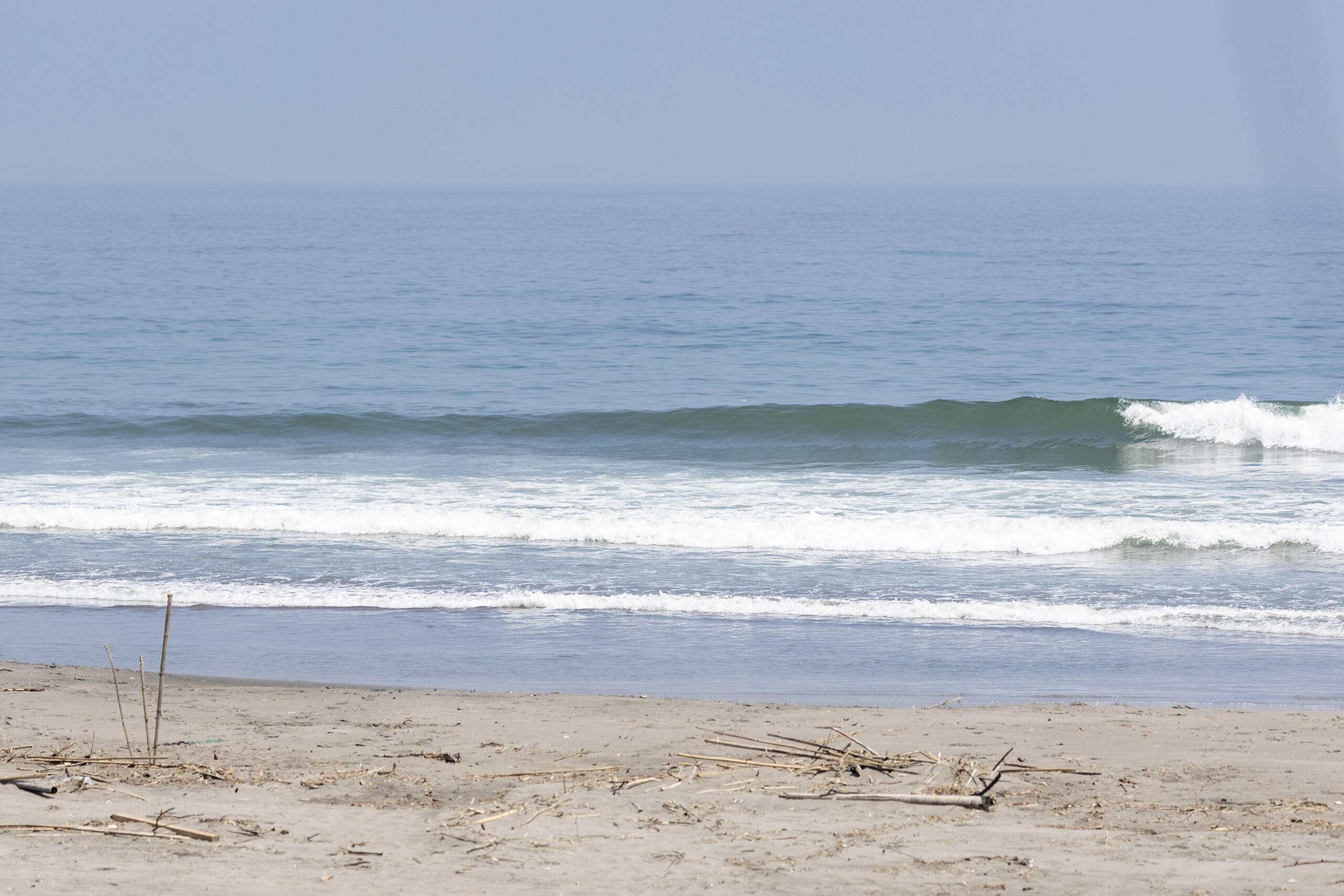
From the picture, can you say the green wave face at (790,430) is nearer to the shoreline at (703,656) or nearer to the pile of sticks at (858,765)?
the shoreline at (703,656)

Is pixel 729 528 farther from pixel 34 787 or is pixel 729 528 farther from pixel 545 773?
pixel 34 787

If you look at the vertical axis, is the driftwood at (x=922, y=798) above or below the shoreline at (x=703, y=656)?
above

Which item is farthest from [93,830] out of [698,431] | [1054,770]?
[698,431]

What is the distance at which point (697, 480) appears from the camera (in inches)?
633

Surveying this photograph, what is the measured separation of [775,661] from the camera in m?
8.32

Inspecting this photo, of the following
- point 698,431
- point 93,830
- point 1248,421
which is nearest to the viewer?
point 93,830

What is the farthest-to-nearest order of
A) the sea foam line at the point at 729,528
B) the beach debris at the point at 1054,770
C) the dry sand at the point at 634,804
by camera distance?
1. the sea foam line at the point at 729,528
2. the beach debris at the point at 1054,770
3. the dry sand at the point at 634,804

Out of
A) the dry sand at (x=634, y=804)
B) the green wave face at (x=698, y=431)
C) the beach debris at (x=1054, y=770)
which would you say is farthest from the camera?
the green wave face at (x=698, y=431)

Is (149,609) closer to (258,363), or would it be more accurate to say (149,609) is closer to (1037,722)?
(1037,722)

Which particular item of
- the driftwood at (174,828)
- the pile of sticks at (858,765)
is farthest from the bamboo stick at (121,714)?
the pile of sticks at (858,765)

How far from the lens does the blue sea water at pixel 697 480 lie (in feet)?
28.5

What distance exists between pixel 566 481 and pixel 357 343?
1566 centimetres

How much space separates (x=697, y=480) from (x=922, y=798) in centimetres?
1124

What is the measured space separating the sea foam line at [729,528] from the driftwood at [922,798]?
22.7 ft
